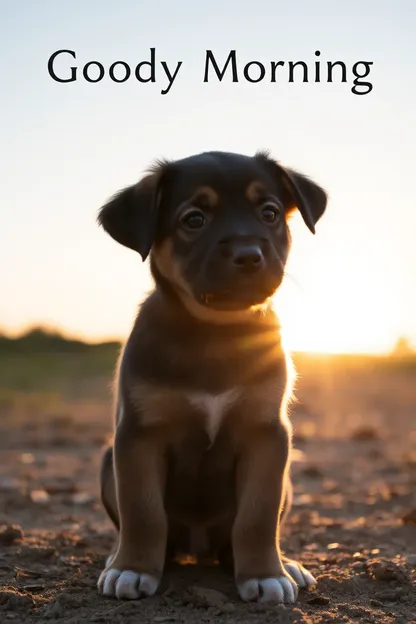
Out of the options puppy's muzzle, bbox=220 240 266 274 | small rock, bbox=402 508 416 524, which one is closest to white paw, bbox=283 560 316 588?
puppy's muzzle, bbox=220 240 266 274

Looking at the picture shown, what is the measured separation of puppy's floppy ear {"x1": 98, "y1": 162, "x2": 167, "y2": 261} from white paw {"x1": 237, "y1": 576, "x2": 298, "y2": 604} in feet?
5.15

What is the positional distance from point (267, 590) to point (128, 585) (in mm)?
611

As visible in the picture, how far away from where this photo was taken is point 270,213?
4.43m

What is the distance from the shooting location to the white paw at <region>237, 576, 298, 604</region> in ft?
13.0

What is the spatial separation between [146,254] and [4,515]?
309 cm

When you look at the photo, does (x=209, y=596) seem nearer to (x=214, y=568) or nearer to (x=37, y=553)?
(x=214, y=568)

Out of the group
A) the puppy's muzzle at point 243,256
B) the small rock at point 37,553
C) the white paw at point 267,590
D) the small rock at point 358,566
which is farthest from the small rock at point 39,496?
the puppy's muzzle at point 243,256

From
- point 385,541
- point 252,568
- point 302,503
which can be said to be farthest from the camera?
point 302,503

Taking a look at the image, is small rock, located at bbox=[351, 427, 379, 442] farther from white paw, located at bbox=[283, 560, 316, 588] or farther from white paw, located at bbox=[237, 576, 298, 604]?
white paw, located at bbox=[237, 576, 298, 604]

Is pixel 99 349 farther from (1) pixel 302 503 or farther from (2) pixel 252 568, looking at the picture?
(2) pixel 252 568

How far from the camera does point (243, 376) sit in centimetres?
418

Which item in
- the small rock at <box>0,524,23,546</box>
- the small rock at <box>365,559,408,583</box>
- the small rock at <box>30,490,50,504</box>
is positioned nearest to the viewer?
the small rock at <box>365,559,408,583</box>

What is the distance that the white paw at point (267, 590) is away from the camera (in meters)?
3.97

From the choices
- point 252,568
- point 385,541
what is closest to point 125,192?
point 252,568
